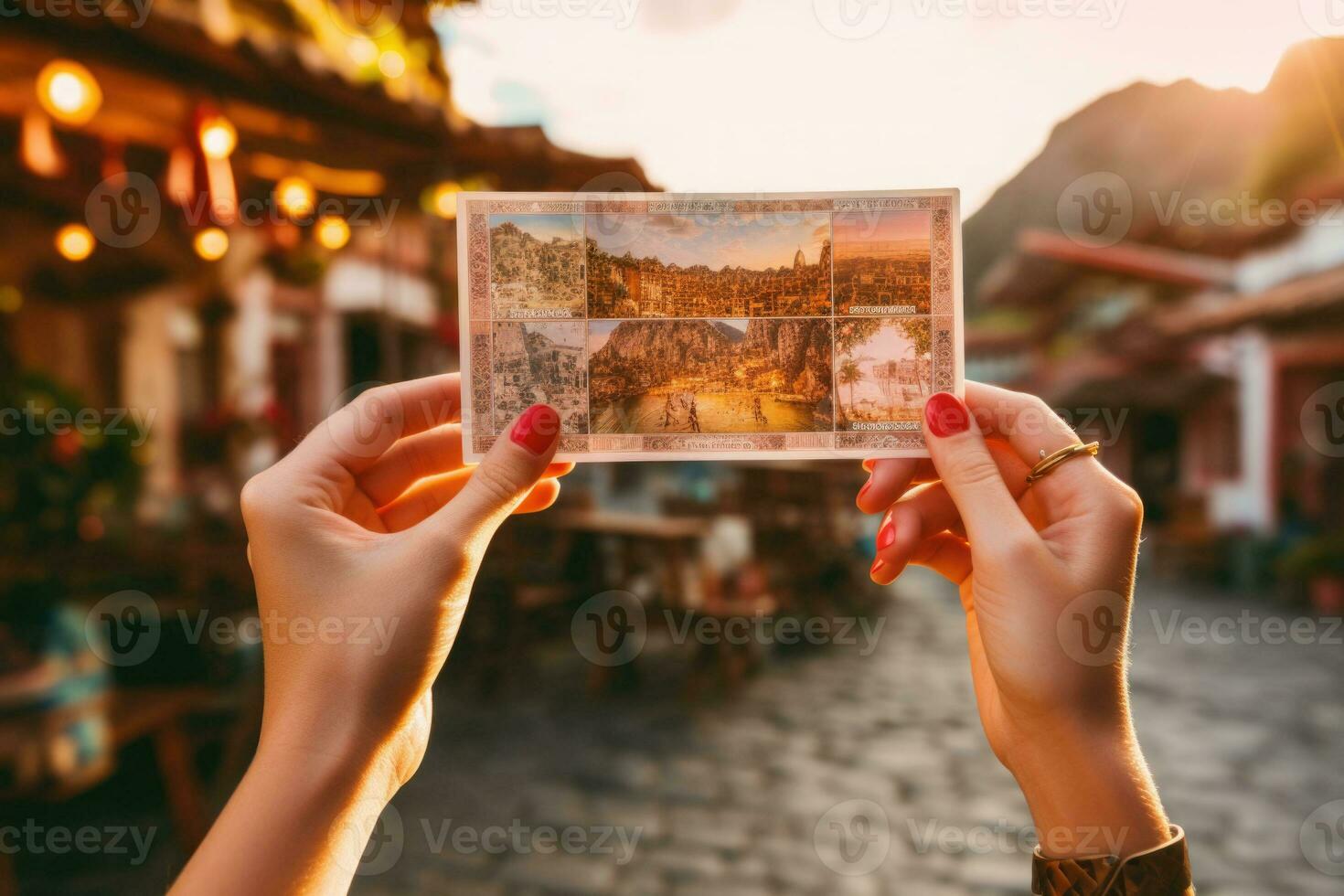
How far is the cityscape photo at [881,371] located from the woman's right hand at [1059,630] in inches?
7.2

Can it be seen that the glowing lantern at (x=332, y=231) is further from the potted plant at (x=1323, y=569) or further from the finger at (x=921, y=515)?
the potted plant at (x=1323, y=569)

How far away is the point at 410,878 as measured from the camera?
3320 mm

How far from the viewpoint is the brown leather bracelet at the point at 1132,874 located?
105cm

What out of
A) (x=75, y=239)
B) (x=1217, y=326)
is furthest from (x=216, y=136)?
(x=1217, y=326)

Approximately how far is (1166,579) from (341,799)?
44.6ft

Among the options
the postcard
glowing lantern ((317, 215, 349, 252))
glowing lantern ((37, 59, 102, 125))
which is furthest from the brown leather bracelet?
glowing lantern ((317, 215, 349, 252))

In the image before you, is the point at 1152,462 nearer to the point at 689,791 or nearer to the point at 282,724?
the point at 689,791

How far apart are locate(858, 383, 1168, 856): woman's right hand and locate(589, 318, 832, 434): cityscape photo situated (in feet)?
1.05

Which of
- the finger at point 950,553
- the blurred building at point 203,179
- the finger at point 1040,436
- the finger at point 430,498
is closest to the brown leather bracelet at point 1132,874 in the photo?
the finger at point 1040,436

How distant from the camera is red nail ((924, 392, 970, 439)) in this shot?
1.39 meters

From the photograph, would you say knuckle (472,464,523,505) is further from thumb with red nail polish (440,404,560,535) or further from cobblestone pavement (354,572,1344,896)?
cobblestone pavement (354,572,1344,896)

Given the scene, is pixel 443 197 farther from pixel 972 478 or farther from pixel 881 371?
pixel 972 478

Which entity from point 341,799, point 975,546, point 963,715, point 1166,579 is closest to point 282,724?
point 341,799

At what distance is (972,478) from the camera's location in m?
1.30
